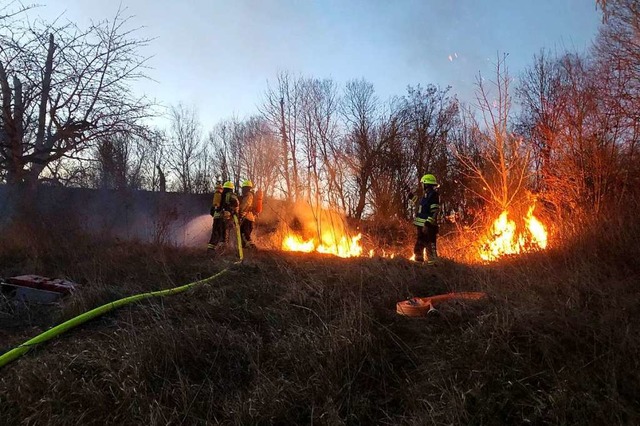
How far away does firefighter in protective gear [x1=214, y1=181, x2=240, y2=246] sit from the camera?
37.4ft

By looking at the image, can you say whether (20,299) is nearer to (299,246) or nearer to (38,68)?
(38,68)

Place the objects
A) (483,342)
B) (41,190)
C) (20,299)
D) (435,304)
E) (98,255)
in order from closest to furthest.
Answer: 1. (483,342)
2. (435,304)
3. (20,299)
4. (98,255)
5. (41,190)

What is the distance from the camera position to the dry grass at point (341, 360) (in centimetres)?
300

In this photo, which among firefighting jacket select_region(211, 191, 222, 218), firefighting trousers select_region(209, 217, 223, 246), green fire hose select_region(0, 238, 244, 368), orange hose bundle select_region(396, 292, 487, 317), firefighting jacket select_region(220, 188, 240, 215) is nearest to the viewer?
green fire hose select_region(0, 238, 244, 368)

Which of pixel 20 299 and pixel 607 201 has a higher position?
pixel 607 201

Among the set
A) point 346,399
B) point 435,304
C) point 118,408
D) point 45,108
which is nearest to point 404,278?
point 435,304

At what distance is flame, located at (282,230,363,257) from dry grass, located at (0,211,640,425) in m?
7.05

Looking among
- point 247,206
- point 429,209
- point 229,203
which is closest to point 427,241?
point 429,209

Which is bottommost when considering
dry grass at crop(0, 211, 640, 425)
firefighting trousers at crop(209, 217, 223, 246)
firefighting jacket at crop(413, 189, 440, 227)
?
dry grass at crop(0, 211, 640, 425)

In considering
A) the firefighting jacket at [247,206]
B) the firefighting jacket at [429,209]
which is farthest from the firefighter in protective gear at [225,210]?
the firefighting jacket at [429,209]

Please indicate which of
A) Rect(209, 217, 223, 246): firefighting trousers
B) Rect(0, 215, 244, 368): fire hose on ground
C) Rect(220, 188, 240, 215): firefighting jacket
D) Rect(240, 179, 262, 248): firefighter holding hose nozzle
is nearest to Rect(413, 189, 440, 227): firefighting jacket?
Rect(240, 179, 262, 248): firefighter holding hose nozzle

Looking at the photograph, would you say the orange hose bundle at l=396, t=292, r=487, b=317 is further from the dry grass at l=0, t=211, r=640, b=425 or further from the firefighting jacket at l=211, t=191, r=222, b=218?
the firefighting jacket at l=211, t=191, r=222, b=218

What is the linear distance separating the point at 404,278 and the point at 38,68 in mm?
7772

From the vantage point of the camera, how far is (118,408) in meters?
3.39
